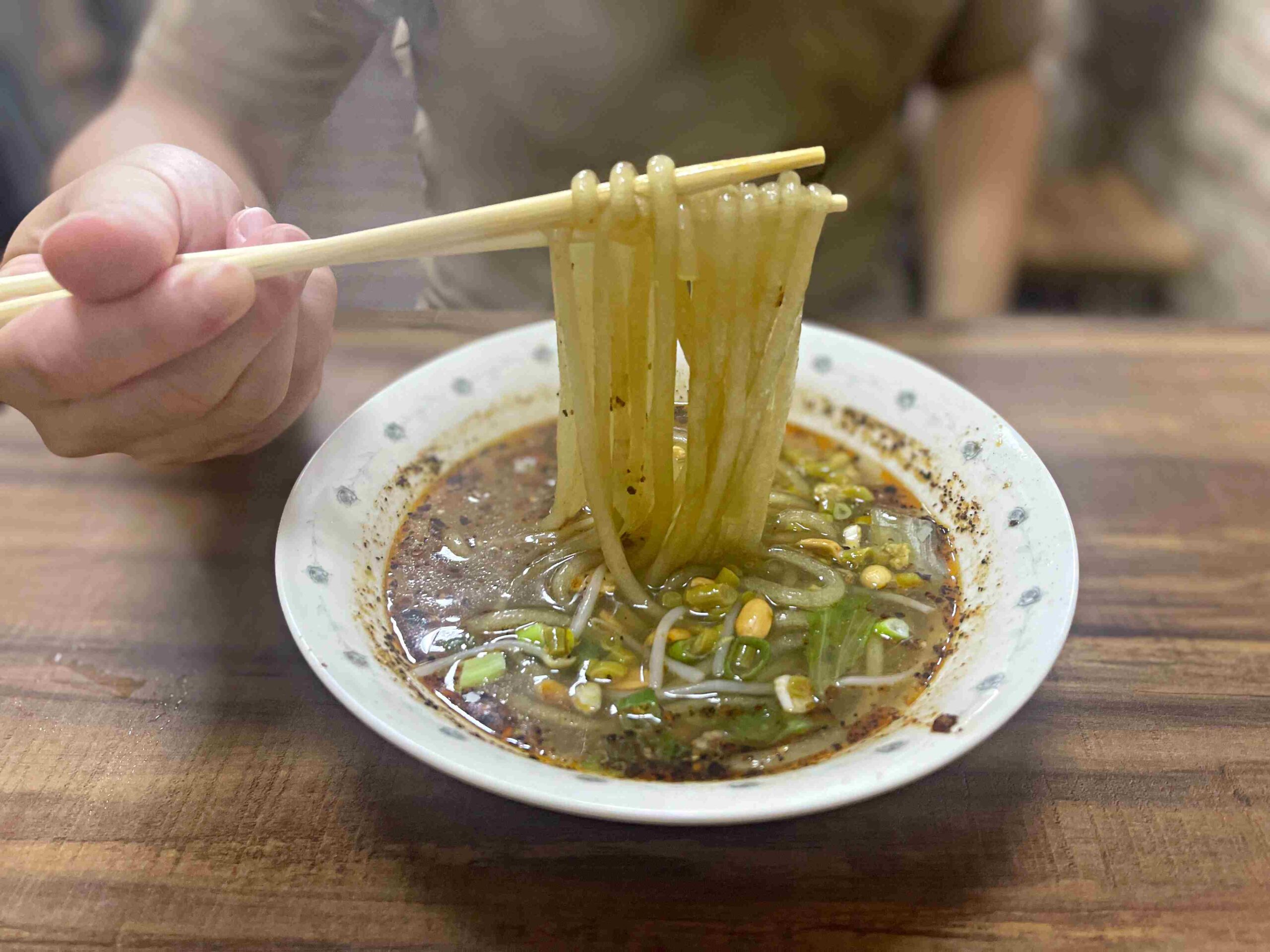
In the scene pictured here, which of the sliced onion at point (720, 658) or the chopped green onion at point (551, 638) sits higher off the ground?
the chopped green onion at point (551, 638)

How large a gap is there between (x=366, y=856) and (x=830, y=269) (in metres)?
2.56

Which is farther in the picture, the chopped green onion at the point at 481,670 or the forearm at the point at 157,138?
the forearm at the point at 157,138

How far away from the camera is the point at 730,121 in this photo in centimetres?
260

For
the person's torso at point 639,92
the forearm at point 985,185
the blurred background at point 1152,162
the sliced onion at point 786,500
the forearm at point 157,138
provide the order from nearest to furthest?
the forearm at point 157,138
the person's torso at point 639,92
the sliced onion at point 786,500
the forearm at point 985,185
the blurred background at point 1152,162

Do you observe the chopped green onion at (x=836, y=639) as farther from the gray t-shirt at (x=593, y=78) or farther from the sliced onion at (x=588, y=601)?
the gray t-shirt at (x=593, y=78)

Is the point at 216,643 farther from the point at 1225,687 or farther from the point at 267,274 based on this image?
the point at 1225,687

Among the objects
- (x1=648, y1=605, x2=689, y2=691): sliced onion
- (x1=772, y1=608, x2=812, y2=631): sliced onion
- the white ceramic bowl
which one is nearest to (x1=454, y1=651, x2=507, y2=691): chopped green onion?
the white ceramic bowl

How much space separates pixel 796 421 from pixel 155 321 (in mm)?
1419

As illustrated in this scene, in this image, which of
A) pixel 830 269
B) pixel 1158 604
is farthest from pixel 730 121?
pixel 1158 604

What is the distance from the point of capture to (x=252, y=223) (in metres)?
1.51

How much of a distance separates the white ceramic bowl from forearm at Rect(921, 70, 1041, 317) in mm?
1607

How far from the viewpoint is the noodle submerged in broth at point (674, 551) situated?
1488 millimetres

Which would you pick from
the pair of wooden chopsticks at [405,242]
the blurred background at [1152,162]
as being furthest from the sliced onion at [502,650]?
the blurred background at [1152,162]

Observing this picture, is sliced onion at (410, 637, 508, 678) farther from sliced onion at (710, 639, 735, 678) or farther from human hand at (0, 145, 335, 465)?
human hand at (0, 145, 335, 465)
